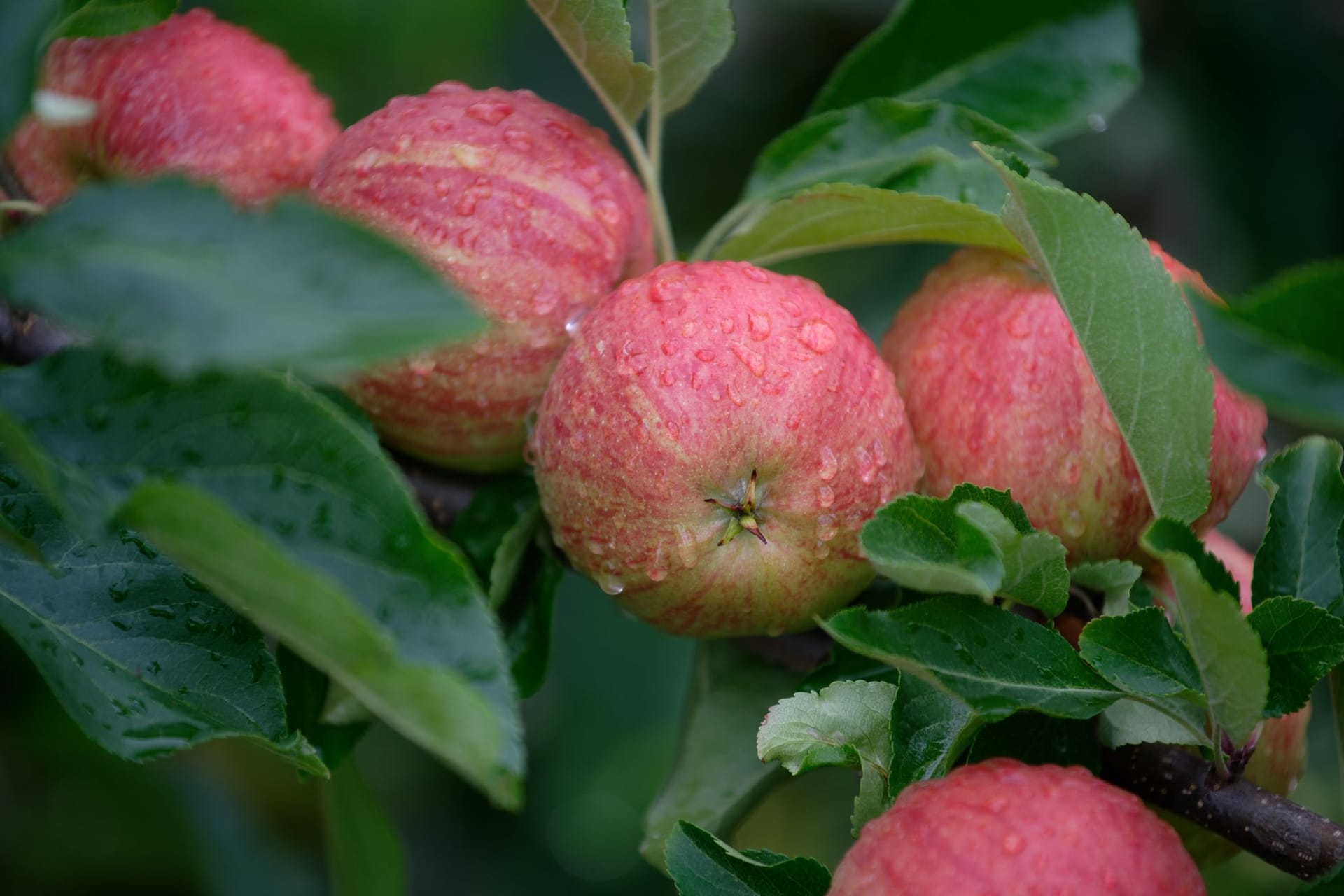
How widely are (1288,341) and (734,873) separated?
0.42 metres

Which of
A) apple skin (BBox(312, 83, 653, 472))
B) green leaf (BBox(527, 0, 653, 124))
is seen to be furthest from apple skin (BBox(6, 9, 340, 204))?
green leaf (BBox(527, 0, 653, 124))

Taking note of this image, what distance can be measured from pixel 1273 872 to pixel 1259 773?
1037mm

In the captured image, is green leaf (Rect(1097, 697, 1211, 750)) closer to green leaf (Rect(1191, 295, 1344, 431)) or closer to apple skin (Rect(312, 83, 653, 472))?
green leaf (Rect(1191, 295, 1344, 431))

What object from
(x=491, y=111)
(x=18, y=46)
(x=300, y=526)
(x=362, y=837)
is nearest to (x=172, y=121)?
(x=491, y=111)

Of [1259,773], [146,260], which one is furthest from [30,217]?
[1259,773]

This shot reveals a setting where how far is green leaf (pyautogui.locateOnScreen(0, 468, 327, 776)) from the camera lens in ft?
2.20

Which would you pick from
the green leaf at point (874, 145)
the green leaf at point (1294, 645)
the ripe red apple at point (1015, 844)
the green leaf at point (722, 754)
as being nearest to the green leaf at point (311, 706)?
the green leaf at point (722, 754)

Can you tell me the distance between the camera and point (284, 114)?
916 mm

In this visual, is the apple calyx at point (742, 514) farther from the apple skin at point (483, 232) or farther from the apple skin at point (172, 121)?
the apple skin at point (172, 121)

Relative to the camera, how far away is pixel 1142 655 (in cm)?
68

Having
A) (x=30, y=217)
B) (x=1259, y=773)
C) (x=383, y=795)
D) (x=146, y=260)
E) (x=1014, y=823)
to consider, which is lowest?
(x=383, y=795)

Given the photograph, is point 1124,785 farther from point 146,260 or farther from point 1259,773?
point 146,260

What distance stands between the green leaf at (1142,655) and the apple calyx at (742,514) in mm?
199

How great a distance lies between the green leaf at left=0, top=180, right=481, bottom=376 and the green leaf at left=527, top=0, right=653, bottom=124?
0.36 metres
